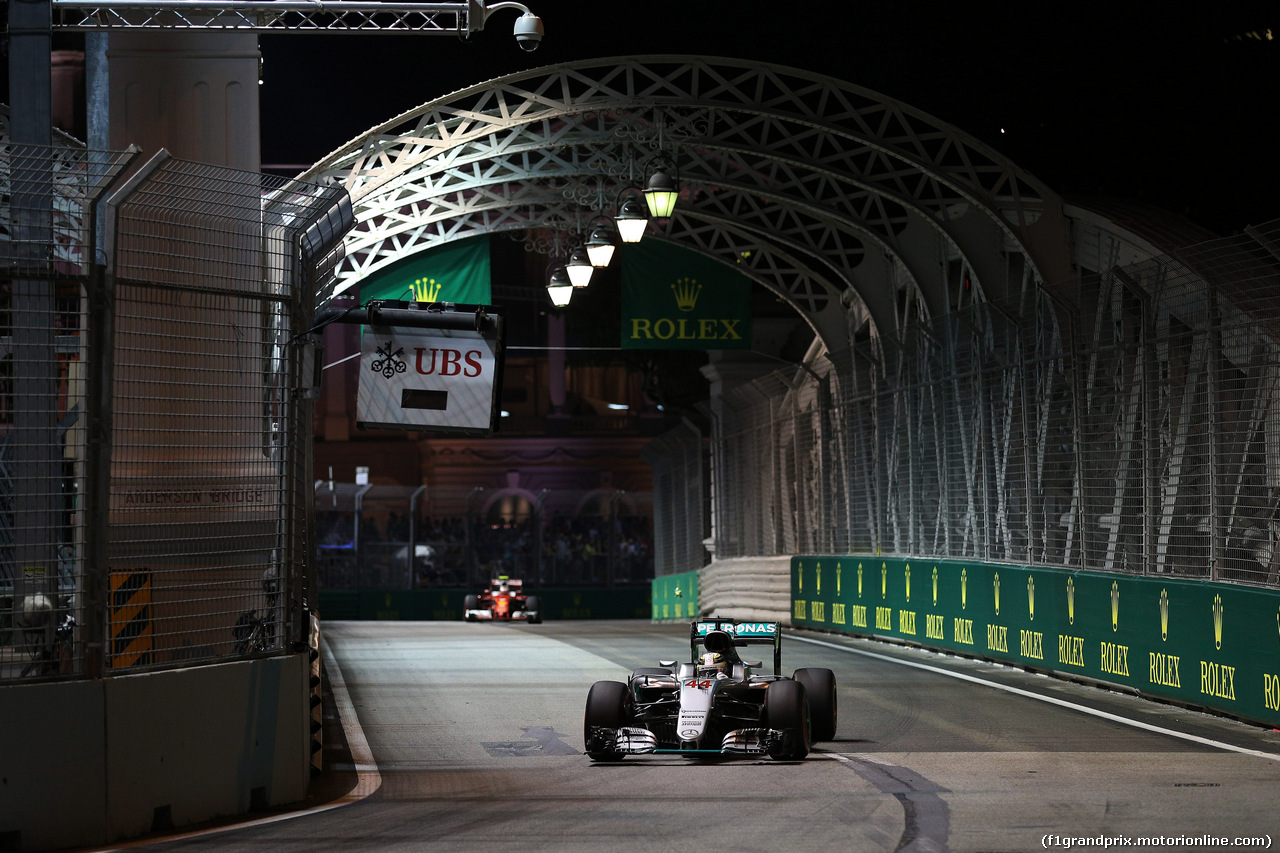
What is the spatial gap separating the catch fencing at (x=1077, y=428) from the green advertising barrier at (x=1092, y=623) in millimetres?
333

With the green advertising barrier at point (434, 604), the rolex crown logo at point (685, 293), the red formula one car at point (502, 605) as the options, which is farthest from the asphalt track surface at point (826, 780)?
the green advertising barrier at point (434, 604)

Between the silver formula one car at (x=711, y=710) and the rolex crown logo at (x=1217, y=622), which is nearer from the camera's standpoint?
the silver formula one car at (x=711, y=710)

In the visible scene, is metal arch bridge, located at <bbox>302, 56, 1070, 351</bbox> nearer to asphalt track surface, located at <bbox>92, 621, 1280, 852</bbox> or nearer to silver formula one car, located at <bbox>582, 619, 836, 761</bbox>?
asphalt track surface, located at <bbox>92, 621, 1280, 852</bbox>

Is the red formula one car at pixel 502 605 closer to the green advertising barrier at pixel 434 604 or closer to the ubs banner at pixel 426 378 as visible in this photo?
the green advertising barrier at pixel 434 604

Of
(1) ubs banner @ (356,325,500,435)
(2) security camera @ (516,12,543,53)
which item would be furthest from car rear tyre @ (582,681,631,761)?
(2) security camera @ (516,12,543,53)

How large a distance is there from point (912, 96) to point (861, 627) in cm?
712

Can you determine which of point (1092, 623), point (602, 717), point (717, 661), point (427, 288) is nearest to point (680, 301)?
point (427, 288)

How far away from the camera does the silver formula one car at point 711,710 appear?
10.5m

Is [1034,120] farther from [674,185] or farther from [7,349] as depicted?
[7,349]

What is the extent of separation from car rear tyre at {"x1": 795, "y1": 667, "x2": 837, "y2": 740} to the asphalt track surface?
112mm

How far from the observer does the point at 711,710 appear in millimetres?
10789

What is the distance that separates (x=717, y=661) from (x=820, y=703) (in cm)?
81

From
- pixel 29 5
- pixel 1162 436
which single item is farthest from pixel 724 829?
pixel 1162 436

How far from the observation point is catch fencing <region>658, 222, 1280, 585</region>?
1269cm
